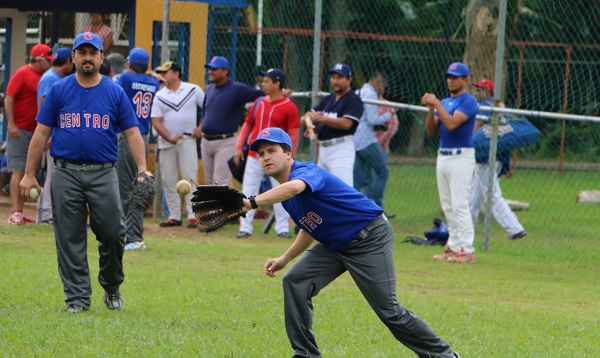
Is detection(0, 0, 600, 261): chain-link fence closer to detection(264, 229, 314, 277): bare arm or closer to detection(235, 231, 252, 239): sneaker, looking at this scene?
detection(235, 231, 252, 239): sneaker

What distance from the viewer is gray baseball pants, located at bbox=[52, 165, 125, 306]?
7.58 m

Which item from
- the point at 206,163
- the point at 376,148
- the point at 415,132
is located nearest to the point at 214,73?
the point at 206,163

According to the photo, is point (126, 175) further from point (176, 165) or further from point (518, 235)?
point (518, 235)

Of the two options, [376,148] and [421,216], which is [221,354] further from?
[421,216]

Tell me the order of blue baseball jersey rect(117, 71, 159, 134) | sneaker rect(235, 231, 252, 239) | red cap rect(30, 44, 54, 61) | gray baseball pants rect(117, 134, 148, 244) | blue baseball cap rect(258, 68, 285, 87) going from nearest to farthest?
1. gray baseball pants rect(117, 134, 148, 244)
2. blue baseball jersey rect(117, 71, 159, 134)
3. blue baseball cap rect(258, 68, 285, 87)
4. red cap rect(30, 44, 54, 61)
5. sneaker rect(235, 231, 252, 239)

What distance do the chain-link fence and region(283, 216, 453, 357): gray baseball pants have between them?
22.3ft

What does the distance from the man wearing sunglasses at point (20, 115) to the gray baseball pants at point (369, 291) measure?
7295 mm

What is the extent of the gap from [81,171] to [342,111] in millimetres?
4958

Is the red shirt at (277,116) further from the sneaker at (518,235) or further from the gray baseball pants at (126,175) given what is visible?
the sneaker at (518,235)

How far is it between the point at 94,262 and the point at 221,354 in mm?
4156

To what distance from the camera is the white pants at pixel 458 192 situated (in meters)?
11.3

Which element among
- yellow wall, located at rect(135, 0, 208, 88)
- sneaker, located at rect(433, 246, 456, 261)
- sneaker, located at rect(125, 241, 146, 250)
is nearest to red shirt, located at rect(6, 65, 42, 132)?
sneaker, located at rect(125, 241, 146, 250)

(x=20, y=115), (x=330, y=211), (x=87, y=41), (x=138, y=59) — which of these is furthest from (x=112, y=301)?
(x=20, y=115)

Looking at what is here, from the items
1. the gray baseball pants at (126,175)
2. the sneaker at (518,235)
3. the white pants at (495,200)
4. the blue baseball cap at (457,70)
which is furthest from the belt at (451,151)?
the gray baseball pants at (126,175)
